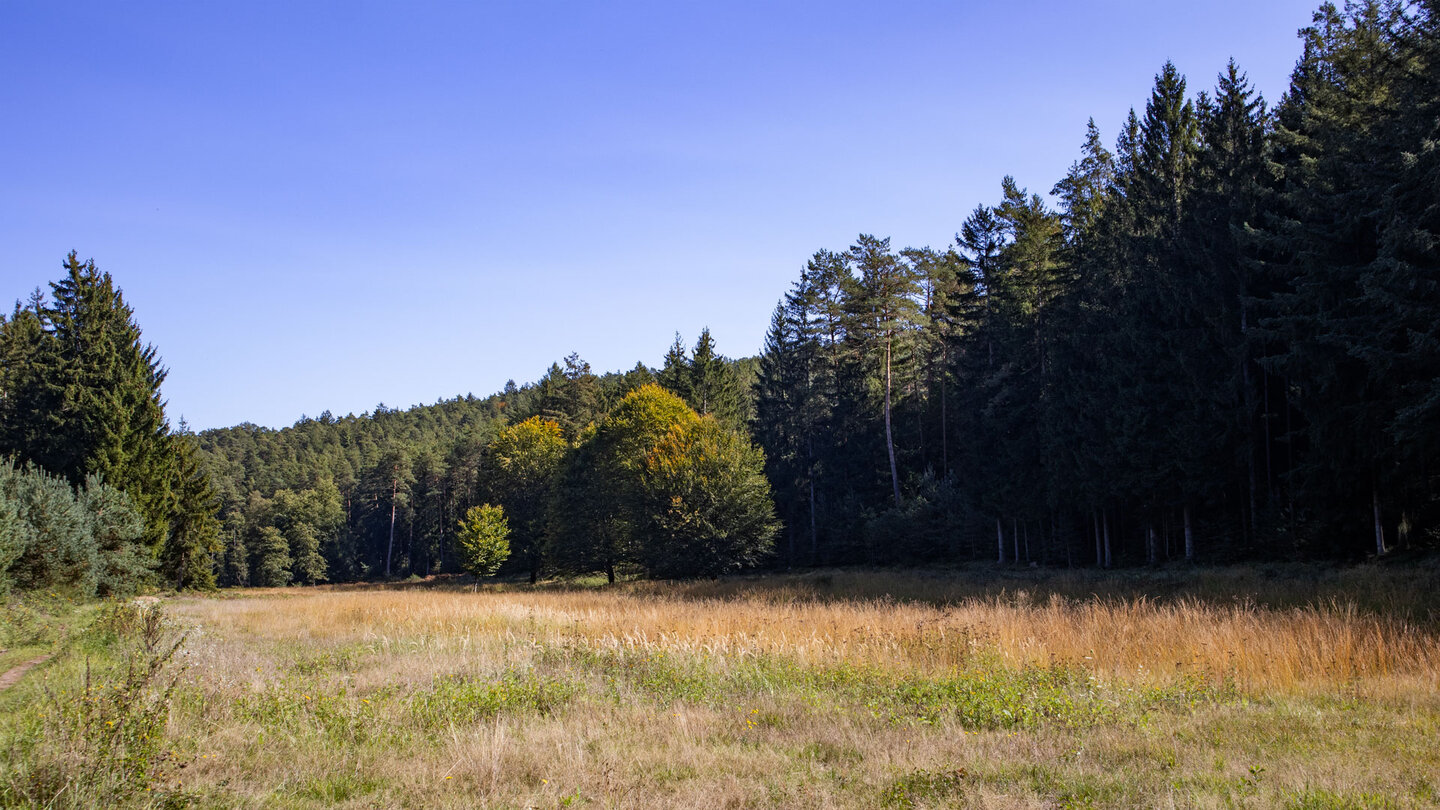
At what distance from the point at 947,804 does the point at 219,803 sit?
477 centimetres

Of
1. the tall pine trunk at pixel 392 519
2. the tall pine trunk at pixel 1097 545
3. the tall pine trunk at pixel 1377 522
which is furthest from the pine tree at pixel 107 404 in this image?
the tall pine trunk at pixel 392 519

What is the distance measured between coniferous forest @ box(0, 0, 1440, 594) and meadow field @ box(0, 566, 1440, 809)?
8.57 m

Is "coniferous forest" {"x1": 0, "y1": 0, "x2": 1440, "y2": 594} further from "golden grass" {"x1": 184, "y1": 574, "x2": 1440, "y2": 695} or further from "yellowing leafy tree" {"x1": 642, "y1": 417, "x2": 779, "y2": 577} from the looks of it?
"golden grass" {"x1": 184, "y1": 574, "x2": 1440, "y2": 695}

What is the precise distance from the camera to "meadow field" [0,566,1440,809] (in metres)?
4.98

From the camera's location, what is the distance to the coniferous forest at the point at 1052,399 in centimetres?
1908

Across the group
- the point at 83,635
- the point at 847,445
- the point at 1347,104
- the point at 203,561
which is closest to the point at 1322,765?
the point at 83,635

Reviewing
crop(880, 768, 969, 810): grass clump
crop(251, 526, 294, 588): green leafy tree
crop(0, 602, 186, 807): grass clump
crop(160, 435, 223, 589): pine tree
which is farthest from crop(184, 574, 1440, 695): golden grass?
crop(251, 526, 294, 588): green leafy tree

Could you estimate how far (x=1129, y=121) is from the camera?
32031 mm

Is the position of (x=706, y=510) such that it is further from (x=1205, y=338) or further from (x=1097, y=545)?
(x=1205, y=338)

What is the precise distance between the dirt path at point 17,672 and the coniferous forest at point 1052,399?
8163 millimetres

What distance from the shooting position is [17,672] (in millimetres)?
10297

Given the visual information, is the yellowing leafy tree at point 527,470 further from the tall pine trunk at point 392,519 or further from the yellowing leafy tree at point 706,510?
the tall pine trunk at point 392,519

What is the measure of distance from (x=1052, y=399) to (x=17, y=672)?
3074cm

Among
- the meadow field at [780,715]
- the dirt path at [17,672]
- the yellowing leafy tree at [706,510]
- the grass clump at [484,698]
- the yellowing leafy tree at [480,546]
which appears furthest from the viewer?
the yellowing leafy tree at [480,546]
